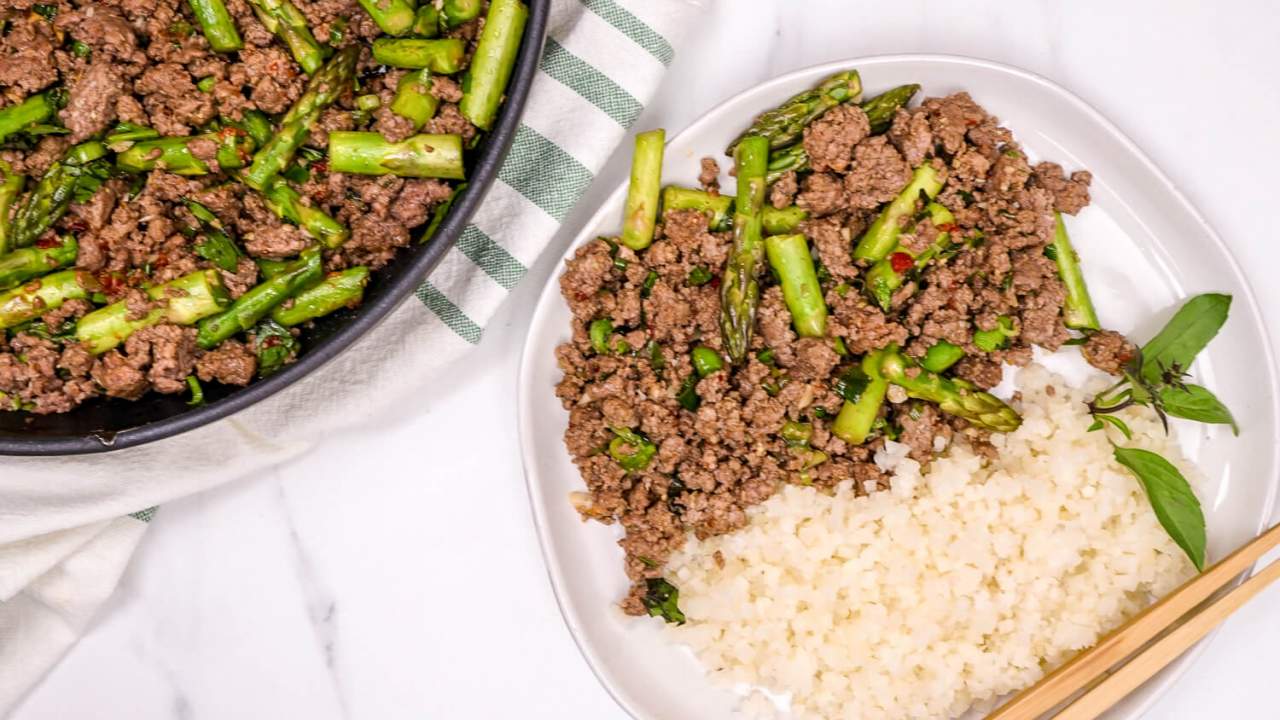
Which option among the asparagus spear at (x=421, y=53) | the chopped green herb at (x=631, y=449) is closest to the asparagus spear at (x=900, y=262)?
the chopped green herb at (x=631, y=449)

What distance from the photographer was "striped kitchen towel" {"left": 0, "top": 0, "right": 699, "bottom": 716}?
2250 millimetres

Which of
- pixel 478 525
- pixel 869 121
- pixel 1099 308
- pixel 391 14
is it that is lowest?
pixel 478 525

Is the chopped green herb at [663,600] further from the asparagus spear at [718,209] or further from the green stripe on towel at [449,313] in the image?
the asparagus spear at [718,209]

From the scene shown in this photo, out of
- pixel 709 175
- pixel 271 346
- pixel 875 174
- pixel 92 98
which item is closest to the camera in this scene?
pixel 92 98

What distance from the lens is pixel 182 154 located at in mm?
1989

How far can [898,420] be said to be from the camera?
228cm

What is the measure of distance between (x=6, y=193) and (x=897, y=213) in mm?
1996

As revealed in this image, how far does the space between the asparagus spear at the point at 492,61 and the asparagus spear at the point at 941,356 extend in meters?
1.16

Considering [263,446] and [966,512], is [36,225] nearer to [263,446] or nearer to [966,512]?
[263,446]

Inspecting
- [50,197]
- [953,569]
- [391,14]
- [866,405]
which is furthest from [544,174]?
[953,569]

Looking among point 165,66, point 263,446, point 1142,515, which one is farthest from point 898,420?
point 165,66

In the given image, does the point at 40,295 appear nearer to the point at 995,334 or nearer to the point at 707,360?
the point at 707,360

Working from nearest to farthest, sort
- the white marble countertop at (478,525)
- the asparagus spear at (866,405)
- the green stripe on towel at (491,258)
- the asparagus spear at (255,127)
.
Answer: the asparagus spear at (255,127) → the asparagus spear at (866,405) → the green stripe on towel at (491,258) → the white marble countertop at (478,525)

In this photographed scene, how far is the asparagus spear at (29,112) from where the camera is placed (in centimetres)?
197
